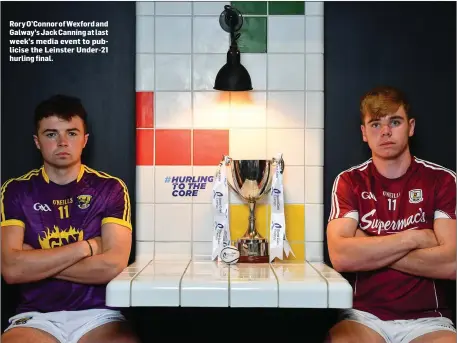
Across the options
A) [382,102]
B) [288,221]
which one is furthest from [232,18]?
[288,221]

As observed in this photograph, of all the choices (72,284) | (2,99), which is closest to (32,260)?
(72,284)

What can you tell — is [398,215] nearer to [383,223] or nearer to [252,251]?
[383,223]

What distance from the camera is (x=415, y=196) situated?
260cm

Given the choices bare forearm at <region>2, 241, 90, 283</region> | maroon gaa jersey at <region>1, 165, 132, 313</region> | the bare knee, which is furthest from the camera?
maroon gaa jersey at <region>1, 165, 132, 313</region>

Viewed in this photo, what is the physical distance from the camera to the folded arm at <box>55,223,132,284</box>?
2.49m

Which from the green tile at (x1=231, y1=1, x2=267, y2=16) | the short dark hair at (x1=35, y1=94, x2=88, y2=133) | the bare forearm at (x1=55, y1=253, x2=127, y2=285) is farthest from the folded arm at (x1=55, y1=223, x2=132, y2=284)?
the green tile at (x1=231, y1=1, x2=267, y2=16)

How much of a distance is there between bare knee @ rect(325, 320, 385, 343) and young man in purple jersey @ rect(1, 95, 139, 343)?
2.70ft

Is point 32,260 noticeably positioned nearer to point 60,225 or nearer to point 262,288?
point 60,225

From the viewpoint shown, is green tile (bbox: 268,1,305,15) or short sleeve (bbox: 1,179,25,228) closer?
short sleeve (bbox: 1,179,25,228)

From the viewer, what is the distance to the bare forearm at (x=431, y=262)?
2426mm

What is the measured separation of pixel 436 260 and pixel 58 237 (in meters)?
1.61

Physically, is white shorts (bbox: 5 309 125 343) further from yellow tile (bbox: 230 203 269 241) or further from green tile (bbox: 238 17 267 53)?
green tile (bbox: 238 17 267 53)

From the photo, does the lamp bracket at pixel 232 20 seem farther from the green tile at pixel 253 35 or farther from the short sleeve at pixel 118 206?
the short sleeve at pixel 118 206

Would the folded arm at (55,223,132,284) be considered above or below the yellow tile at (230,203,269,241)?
below
